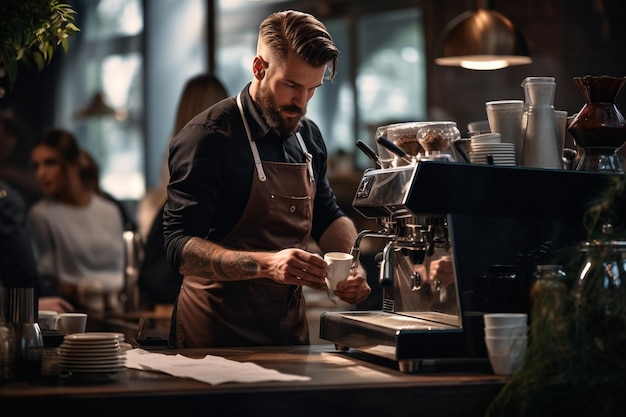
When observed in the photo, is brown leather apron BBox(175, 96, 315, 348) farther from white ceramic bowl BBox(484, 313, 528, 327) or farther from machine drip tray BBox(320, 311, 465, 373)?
white ceramic bowl BBox(484, 313, 528, 327)

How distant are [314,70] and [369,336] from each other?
0.83 m

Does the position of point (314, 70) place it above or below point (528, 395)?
above

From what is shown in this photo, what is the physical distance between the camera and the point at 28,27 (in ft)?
8.70

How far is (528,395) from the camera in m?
2.11

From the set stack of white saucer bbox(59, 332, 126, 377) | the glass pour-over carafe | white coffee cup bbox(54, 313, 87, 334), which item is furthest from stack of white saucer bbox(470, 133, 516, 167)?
white coffee cup bbox(54, 313, 87, 334)

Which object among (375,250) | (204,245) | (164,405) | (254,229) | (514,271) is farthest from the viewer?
(375,250)

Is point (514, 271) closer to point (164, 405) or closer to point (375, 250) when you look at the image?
point (164, 405)

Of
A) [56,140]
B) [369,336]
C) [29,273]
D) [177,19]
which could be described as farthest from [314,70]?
[177,19]

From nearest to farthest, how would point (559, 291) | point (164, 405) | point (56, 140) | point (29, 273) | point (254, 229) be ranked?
point (164, 405)
point (559, 291)
point (254, 229)
point (29, 273)
point (56, 140)

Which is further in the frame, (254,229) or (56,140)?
(56,140)

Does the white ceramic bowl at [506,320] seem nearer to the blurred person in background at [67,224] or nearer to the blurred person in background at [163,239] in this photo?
the blurred person in background at [163,239]

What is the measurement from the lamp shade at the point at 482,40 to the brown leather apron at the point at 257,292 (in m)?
1.78

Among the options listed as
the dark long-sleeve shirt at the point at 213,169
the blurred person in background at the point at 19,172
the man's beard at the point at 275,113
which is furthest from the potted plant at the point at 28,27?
the blurred person in background at the point at 19,172

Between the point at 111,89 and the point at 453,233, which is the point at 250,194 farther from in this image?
the point at 111,89
